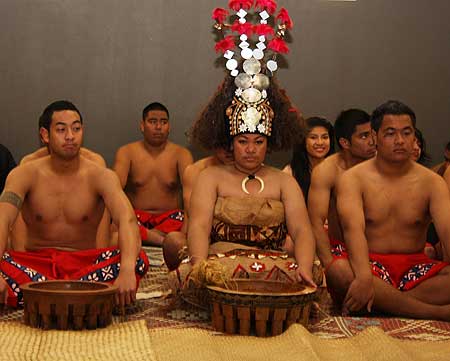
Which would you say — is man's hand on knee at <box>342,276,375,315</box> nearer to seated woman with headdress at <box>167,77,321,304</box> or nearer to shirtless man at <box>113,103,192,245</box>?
seated woman with headdress at <box>167,77,321,304</box>

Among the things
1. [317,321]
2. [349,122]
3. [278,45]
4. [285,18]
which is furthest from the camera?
[285,18]

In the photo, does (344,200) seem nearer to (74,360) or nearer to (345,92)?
(74,360)

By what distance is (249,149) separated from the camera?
422 cm

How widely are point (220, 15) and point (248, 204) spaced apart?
3.49m

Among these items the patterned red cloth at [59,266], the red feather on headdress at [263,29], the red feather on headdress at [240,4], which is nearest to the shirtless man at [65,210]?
the patterned red cloth at [59,266]

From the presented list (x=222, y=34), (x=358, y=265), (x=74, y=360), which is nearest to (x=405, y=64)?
(x=222, y=34)

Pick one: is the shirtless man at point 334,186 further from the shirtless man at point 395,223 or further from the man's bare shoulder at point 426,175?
the man's bare shoulder at point 426,175

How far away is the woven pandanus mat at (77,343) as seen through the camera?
3.05 m

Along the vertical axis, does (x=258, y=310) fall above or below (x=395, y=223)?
below

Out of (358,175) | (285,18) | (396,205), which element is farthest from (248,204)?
(285,18)

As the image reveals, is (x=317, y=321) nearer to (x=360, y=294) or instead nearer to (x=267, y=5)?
(x=360, y=294)

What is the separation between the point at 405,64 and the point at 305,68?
84 cm

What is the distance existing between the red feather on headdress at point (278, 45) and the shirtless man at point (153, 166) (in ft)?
3.52

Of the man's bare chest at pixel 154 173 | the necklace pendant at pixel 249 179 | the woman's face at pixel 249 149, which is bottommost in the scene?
the man's bare chest at pixel 154 173
